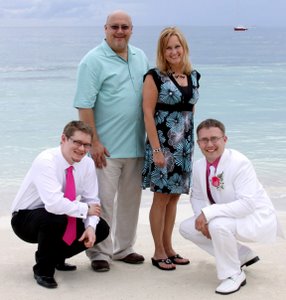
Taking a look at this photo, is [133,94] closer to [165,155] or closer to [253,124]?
[165,155]

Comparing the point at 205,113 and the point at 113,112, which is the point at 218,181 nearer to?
the point at 113,112

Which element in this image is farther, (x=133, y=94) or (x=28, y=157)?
(x=28, y=157)

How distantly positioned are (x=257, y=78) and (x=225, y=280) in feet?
78.7

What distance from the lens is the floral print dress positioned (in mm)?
4434

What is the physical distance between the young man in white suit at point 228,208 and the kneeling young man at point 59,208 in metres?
0.70

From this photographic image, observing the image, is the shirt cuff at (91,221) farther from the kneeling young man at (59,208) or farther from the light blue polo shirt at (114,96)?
the light blue polo shirt at (114,96)

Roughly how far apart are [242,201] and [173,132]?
0.66m

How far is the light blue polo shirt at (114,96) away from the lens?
4.50 metres

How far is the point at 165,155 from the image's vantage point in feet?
14.7

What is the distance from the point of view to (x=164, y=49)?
446 cm

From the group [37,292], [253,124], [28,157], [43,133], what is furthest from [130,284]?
[253,124]

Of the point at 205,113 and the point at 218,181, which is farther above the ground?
the point at 218,181

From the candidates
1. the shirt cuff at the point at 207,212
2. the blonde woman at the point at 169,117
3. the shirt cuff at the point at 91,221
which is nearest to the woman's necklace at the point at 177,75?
the blonde woman at the point at 169,117

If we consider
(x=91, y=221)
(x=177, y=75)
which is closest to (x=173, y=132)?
(x=177, y=75)
